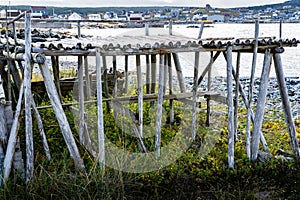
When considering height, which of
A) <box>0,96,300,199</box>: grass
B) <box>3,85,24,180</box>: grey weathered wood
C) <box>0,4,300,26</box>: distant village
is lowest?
<box>0,96,300,199</box>: grass

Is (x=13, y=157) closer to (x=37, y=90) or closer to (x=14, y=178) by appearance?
(x=14, y=178)

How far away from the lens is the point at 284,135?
32.1 ft

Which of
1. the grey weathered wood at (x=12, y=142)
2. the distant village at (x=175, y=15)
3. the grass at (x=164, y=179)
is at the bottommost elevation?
the grass at (x=164, y=179)

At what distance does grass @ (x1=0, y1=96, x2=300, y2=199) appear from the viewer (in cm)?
588

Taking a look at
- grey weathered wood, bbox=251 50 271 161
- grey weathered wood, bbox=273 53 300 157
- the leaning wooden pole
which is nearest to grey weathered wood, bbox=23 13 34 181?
the leaning wooden pole

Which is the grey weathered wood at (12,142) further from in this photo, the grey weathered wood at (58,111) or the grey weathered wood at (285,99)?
the grey weathered wood at (285,99)

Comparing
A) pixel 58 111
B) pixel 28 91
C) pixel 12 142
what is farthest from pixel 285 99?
pixel 12 142

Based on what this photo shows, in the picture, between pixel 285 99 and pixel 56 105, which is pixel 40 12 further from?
pixel 285 99

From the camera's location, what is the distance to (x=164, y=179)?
6723mm

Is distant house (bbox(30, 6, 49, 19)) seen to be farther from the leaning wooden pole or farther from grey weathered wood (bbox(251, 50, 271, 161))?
grey weathered wood (bbox(251, 50, 271, 161))

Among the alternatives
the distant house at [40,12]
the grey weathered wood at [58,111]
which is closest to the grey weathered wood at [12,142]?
the grey weathered wood at [58,111]

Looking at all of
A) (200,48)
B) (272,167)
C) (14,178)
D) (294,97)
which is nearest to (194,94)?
(200,48)

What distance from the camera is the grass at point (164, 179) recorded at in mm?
5879

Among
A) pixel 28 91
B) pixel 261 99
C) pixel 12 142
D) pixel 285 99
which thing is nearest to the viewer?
pixel 28 91
